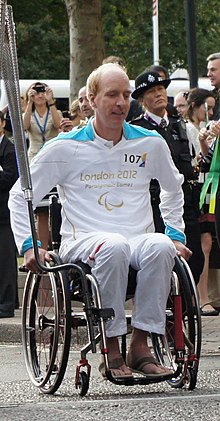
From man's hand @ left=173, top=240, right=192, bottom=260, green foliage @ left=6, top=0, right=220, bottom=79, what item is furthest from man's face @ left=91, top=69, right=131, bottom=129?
green foliage @ left=6, top=0, right=220, bottom=79

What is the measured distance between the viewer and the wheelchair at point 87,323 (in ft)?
23.3

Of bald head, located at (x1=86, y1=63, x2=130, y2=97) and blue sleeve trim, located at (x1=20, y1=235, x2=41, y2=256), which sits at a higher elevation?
bald head, located at (x1=86, y1=63, x2=130, y2=97)

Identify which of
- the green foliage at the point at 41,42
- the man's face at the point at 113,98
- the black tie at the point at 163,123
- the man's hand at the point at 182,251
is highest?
the man's face at the point at 113,98

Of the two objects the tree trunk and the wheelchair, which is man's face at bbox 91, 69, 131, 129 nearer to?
the wheelchair

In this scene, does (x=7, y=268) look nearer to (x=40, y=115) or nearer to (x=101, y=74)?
(x=40, y=115)

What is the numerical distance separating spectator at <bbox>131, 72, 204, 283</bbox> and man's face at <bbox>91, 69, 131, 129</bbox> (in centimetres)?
189

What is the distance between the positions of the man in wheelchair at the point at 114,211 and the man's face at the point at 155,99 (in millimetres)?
1809

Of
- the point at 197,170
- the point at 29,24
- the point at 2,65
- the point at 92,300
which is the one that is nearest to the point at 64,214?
the point at 92,300

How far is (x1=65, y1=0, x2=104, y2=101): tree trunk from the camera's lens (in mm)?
18594

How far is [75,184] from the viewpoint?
7613mm

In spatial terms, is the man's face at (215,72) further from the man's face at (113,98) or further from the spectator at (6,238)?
the man's face at (113,98)

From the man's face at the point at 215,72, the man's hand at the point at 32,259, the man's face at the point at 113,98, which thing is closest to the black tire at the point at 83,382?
the man's hand at the point at 32,259

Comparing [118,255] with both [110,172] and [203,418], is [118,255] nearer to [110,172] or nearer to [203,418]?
[110,172]

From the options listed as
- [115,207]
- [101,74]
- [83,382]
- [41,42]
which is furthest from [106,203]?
[41,42]
